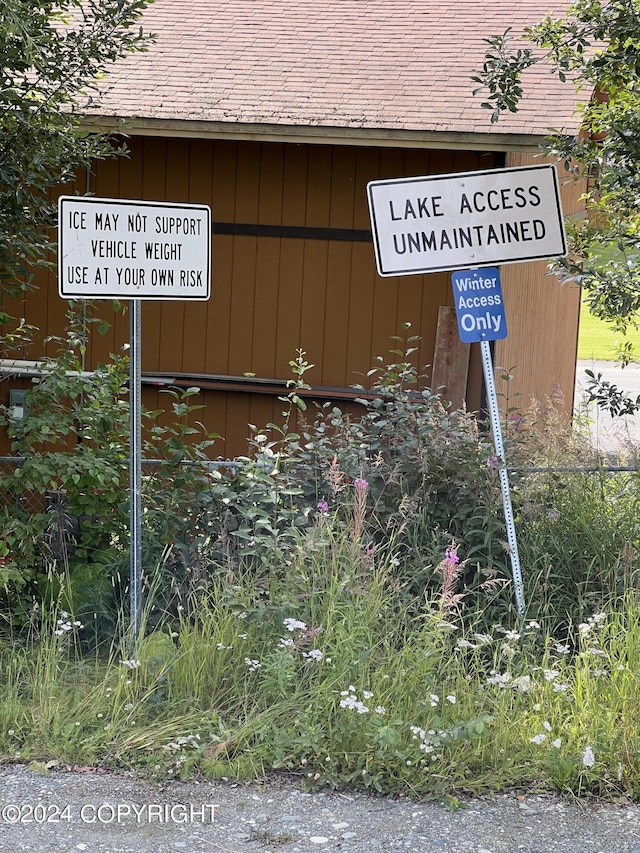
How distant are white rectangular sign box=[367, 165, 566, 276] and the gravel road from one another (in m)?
2.36

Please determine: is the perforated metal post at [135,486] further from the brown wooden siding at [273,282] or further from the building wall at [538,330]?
the brown wooden siding at [273,282]

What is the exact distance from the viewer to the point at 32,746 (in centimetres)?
432

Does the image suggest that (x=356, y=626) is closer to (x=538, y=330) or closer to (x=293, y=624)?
(x=293, y=624)

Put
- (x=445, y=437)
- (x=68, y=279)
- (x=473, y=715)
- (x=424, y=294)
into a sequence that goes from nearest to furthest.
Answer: (x=473, y=715) < (x=68, y=279) < (x=445, y=437) < (x=424, y=294)

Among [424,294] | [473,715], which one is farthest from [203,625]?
[424,294]

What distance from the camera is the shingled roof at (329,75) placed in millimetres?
7938

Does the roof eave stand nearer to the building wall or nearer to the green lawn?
the building wall

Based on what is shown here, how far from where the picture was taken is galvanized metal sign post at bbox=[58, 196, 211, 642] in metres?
4.67

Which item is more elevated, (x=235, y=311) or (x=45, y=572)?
(x=235, y=311)

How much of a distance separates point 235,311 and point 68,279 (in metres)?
4.46

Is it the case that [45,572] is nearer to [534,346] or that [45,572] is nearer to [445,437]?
[445,437]

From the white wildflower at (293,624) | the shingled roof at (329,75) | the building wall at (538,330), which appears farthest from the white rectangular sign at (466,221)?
the shingled roof at (329,75)

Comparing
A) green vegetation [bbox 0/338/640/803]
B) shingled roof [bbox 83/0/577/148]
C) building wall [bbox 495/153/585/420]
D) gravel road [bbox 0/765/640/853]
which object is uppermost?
shingled roof [bbox 83/0/577/148]

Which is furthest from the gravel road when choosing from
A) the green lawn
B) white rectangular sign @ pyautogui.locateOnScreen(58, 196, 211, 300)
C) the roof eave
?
the green lawn
